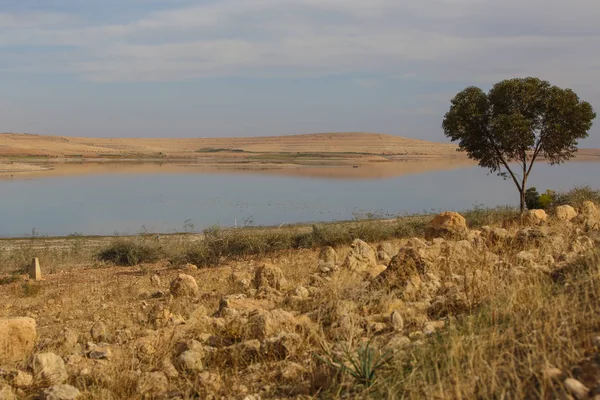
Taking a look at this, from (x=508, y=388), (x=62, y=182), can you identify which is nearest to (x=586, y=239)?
(x=508, y=388)

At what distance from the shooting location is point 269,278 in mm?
8086

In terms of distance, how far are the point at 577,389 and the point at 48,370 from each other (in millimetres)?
3731

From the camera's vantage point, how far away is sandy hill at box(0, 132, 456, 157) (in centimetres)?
10834

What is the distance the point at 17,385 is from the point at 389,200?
34231 mm

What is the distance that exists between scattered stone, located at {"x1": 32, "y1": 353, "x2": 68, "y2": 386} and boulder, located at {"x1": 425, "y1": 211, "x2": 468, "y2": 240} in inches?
332

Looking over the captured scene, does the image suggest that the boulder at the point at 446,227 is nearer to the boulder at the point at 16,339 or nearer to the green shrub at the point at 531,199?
the boulder at the point at 16,339

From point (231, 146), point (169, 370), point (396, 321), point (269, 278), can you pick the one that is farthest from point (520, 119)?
point (231, 146)

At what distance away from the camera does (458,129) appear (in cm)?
2094

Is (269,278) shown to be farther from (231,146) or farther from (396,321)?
(231,146)

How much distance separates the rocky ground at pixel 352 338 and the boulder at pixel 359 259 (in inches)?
5.0

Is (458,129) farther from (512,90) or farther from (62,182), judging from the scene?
(62,182)

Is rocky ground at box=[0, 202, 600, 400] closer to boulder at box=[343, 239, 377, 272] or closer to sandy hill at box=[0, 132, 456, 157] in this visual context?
boulder at box=[343, 239, 377, 272]

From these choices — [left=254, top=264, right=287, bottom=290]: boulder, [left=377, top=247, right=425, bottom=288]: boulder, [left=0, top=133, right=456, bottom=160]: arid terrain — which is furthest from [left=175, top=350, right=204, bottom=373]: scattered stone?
[left=0, top=133, right=456, bottom=160]: arid terrain

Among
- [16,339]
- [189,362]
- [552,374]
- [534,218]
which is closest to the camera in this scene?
[552,374]
